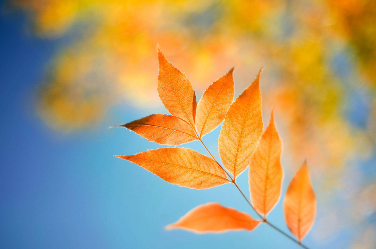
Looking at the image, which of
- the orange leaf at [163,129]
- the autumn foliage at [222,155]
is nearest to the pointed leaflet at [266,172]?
the autumn foliage at [222,155]

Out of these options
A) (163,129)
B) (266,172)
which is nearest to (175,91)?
(163,129)

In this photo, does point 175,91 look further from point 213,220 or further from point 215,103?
point 213,220

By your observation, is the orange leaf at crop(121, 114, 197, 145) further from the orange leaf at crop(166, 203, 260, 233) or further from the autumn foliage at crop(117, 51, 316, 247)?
the orange leaf at crop(166, 203, 260, 233)

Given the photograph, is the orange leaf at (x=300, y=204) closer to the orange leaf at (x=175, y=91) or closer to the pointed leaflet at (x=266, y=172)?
the pointed leaflet at (x=266, y=172)

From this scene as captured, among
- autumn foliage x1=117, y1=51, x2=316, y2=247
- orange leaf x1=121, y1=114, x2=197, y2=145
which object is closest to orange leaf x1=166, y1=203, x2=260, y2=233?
autumn foliage x1=117, y1=51, x2=316, y2=247

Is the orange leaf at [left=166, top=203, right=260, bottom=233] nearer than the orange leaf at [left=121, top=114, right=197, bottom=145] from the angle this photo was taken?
Yes

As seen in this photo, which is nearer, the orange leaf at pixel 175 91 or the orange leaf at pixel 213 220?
the orange leaf at pixel 213 220
